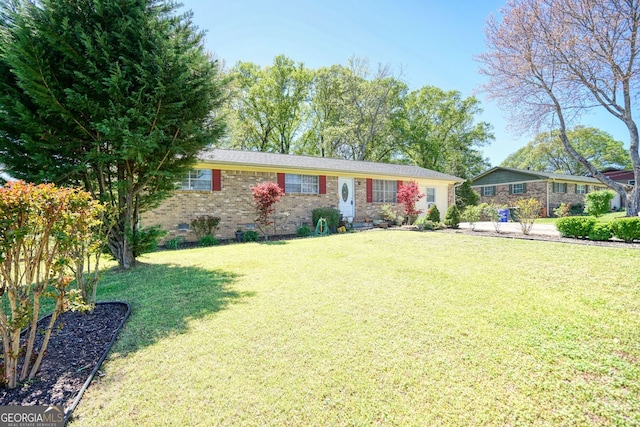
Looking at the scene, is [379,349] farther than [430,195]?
No

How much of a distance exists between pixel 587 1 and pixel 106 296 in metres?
17.3

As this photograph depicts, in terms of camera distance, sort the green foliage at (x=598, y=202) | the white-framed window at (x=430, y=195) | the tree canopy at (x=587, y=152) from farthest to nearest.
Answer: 1. the tree canopy at (x=587, y=152)
2. the white-framed window at (x=430, y=195)
3. the green foliage at (x=598, y=202)

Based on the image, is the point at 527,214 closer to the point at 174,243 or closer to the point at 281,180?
the point at 281,180

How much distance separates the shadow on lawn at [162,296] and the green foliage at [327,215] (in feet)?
22.9

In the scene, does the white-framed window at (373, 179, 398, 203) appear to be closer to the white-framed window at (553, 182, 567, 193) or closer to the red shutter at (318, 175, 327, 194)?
the red shutter at (318, 175, 327, 194)

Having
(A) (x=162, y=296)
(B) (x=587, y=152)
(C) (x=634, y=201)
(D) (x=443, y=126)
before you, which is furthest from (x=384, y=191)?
(B) (x=587, y=152)

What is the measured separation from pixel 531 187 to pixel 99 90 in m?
26.2

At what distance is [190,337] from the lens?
9.95ft

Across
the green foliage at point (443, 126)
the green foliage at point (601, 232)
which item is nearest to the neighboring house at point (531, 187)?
the green foliage at point (443, 126)

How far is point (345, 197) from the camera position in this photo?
14.2m

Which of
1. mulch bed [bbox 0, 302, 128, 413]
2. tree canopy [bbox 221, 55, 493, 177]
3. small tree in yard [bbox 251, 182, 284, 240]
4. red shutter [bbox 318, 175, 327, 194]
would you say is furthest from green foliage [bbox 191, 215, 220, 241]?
tree canopy [bbox 221, 55, 493, 177]

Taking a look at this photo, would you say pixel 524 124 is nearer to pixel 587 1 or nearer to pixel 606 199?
pixel 587 1

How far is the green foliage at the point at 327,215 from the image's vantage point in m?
12.6

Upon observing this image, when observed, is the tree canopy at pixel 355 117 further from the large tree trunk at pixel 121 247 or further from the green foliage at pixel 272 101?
the large tree trunk at pixel 121 247
